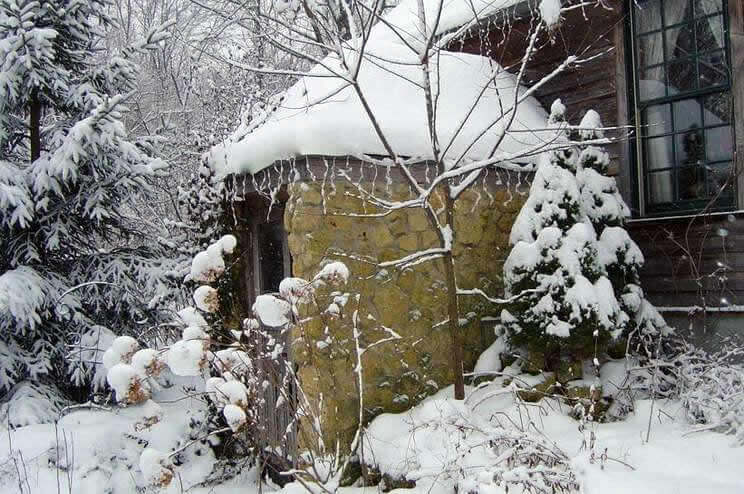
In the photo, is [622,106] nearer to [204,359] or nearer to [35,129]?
[204,359]

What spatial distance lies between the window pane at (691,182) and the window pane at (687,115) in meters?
0.36

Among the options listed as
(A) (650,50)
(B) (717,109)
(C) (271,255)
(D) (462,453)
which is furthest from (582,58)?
(D) (462,453)

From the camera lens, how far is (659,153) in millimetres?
5477

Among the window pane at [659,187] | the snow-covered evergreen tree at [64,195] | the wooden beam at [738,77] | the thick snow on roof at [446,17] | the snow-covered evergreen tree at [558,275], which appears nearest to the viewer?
the snow-covered evergreen tree at [558,275]

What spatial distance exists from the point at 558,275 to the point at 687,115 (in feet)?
7.14

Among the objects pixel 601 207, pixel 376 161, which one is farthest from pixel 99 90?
pixel 601 207

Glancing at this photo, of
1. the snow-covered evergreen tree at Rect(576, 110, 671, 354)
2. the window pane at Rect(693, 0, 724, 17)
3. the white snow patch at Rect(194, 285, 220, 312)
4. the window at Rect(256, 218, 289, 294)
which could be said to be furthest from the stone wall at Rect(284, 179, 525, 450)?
the window pane at Rect(693, 0, 724, 17)

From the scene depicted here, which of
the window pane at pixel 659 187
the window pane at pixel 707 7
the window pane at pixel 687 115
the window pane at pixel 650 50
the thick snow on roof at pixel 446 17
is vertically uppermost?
the thick snow on roof at pixel 446 17

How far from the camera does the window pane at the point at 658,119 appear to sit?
5.41 m

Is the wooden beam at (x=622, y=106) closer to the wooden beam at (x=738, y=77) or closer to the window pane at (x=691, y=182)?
the window pane at (x=691, y=182)

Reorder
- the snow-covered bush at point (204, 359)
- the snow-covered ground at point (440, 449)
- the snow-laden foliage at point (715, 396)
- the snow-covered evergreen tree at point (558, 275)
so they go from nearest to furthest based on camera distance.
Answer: the snow-covered bush at point (204, 359)
the snow-covered ground at point (440, 449)
the snow-laden foliage at point (715, 396)
the snow-covered evergreen tree at point (558, 275)

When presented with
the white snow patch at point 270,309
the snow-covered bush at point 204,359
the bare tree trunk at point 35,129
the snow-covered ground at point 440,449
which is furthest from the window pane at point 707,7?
the bare tree trunk at point 35,129

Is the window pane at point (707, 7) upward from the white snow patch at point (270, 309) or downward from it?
upward

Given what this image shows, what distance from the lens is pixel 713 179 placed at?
16.8 feet
